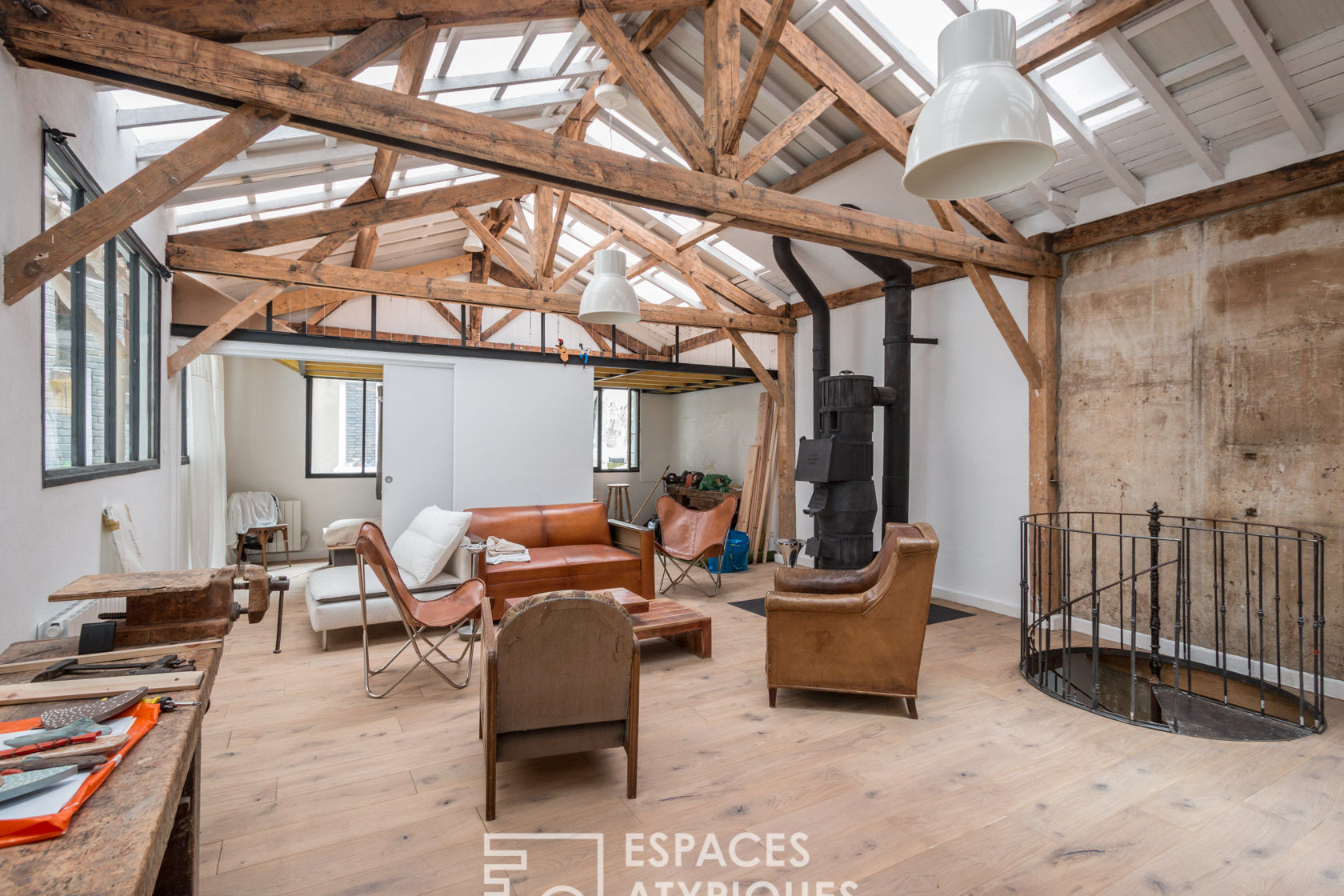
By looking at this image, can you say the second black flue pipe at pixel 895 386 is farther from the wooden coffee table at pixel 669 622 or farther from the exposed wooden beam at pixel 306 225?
the exposed wooden beam at pixel 306 225

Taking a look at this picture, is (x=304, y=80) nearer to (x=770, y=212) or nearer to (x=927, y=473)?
(x=770, y=212)

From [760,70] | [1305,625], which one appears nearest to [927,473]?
[1305,625]

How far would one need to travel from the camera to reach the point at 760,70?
3404 mm

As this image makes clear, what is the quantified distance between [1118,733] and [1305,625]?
179cm

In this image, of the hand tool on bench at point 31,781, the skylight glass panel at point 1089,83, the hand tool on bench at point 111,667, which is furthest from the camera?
the skylight glass panel at point 1089,83

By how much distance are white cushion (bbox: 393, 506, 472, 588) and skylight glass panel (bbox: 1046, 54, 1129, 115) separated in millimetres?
5249

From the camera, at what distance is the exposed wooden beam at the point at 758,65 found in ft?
10.5

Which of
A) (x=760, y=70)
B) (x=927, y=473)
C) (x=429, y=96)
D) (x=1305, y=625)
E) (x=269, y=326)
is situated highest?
(x=429, y=96)

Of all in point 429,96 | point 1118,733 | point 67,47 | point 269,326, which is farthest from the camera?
point 269,326

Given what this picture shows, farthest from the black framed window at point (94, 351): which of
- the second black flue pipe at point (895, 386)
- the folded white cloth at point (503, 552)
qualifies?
the second black flue pipe at point (895, 386)

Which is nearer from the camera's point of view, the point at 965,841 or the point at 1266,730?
the point at 965,841

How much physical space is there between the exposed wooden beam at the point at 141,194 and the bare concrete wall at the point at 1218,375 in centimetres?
530

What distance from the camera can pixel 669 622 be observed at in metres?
4.20

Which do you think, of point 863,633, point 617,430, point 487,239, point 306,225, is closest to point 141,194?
point 306,225
